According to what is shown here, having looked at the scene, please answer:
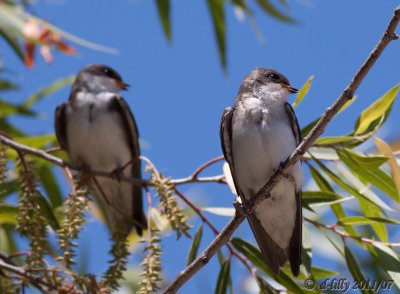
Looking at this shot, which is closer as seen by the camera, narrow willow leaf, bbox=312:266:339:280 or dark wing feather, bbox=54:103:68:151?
narrow willow leaf, bbox=312:266:339:280

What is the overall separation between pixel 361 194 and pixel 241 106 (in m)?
0.76

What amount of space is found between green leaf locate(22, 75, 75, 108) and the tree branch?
2028 mm

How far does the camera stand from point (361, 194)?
310 cm

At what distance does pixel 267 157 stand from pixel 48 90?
1.77 m

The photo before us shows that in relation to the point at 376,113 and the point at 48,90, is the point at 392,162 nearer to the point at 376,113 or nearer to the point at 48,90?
the point at 376,113

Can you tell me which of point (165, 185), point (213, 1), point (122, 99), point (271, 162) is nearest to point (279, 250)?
point (271, 162)

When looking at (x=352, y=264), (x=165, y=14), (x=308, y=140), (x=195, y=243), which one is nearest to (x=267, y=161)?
(x=195, y=243)

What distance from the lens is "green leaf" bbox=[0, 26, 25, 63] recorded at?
4.00 metres

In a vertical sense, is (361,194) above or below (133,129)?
below

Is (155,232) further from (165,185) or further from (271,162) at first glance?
(271,162)

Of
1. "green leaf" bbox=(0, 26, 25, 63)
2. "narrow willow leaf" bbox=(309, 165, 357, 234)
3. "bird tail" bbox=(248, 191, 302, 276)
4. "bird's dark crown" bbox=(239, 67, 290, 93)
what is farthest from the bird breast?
"narrow willow leaf" bbox=(309, 165, 357, 234)

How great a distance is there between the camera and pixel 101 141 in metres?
5.05

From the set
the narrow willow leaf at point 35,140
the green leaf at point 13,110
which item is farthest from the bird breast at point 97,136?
the narrow willow leaf at point 35,140

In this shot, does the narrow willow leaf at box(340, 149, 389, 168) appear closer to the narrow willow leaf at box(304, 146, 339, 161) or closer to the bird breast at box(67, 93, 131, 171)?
the narrow willow leaf at box(304, 146, 339, 161)
